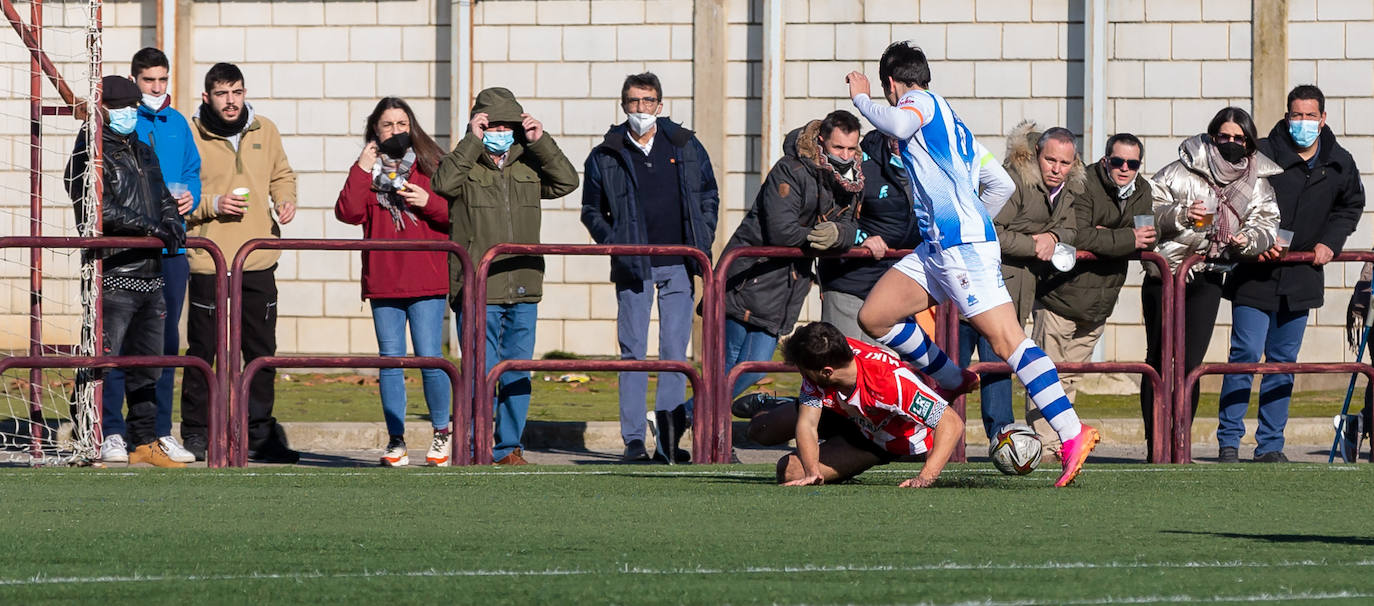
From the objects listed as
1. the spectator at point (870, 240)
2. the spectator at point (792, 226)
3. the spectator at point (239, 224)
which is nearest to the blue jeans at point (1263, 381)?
the spectator at point (870, 240)

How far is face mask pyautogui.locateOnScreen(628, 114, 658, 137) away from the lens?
36.4 feet

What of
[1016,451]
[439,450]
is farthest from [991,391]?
[439,450]

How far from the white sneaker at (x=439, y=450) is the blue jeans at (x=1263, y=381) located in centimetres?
410

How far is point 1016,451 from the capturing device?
817 centimetres

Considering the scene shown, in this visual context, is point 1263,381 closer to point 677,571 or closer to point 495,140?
point 495,140

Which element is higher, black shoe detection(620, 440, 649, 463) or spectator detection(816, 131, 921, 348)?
spectator detection(816, 131, 921, 348)

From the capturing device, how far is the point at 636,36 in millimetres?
17219

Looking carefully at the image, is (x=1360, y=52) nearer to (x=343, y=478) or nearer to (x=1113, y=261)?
(x=1113, y=261)

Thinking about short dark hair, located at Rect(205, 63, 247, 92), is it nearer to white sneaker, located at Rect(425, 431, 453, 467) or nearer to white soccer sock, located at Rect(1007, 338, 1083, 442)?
white sneaker, located at Rect(425, 431, 453, 467)

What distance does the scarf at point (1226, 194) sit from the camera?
10.7 m

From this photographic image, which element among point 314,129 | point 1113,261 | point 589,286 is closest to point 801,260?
point 1113,261

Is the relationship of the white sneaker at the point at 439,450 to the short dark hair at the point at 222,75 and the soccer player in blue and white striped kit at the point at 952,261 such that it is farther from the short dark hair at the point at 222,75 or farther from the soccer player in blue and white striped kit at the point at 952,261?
the soccer player in blue and white striped kit at the point at 952,261

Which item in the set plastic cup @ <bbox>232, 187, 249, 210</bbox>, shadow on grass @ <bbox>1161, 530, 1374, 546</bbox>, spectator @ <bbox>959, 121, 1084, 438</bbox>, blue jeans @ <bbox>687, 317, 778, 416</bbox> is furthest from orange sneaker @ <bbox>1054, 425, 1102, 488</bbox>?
plastic cup @ <bbox>232, 187, 249, 210</bbox>

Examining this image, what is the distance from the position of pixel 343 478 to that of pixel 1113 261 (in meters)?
4.21
